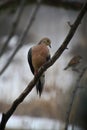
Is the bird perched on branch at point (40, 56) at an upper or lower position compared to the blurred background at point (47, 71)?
upper

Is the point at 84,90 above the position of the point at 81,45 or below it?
above

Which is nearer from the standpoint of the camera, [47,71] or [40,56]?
[40,56]

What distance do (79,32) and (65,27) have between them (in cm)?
17

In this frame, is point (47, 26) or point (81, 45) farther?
point (47, 26)

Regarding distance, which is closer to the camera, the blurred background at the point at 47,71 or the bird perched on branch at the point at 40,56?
the bird perched on branch at the point at 40,56

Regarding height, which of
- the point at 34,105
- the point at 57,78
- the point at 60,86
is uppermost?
the point at 60,86

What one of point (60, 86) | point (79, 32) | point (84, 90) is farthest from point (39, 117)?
point (84, 90)

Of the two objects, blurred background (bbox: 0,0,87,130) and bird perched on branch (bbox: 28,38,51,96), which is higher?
bird perched on branch (bbox: 28,38,51,96)

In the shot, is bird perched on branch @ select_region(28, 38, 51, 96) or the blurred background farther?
the blurred background

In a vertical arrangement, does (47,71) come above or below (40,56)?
below

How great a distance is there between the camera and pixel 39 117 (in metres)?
3.34

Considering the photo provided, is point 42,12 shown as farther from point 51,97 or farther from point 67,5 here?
point 51,97

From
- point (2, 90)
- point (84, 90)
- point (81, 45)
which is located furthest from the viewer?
point (81, 45)

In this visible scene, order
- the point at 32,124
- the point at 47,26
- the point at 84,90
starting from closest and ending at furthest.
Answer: the point at 84,90
the point at 32,124
the point at 47,26
